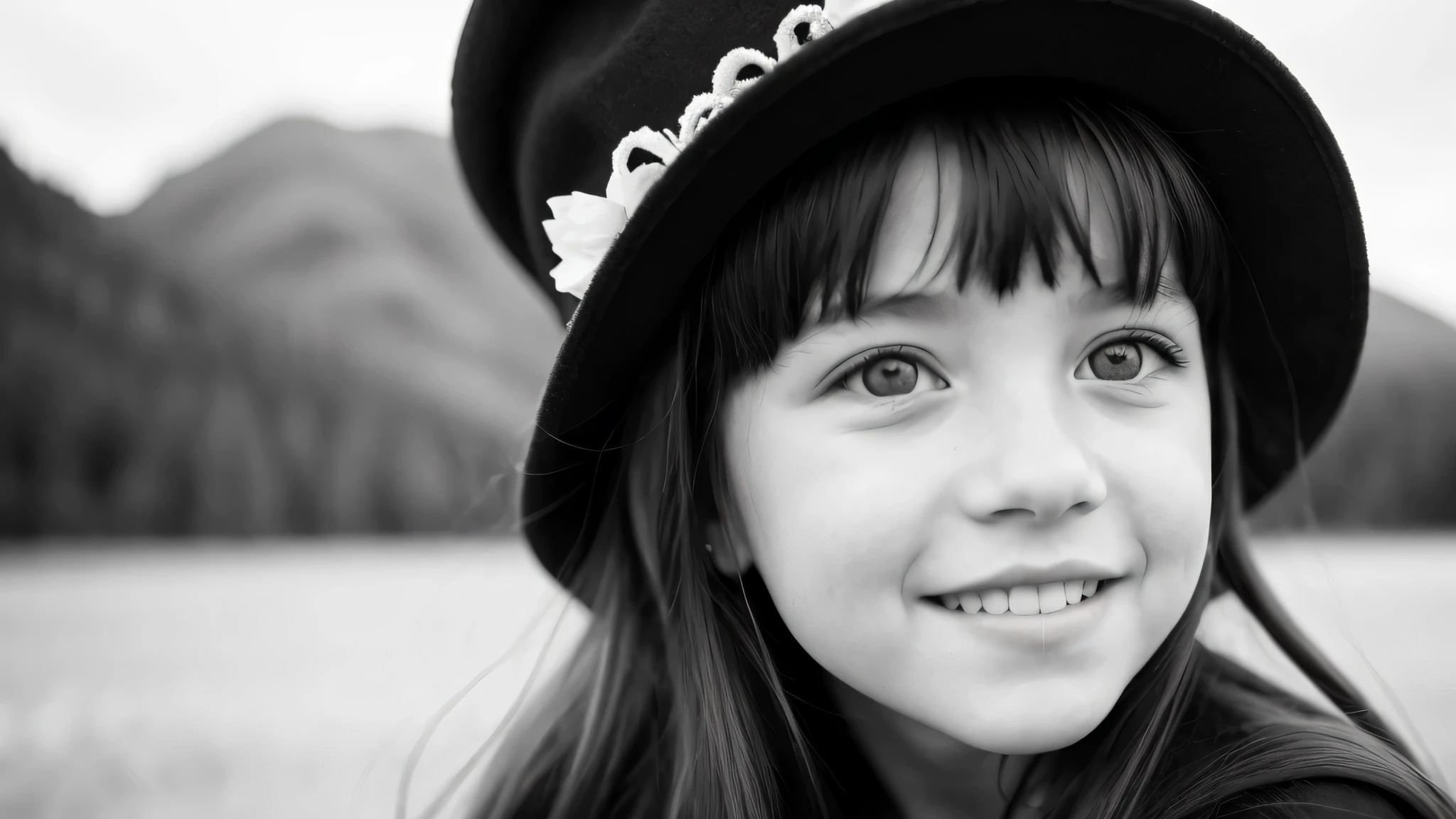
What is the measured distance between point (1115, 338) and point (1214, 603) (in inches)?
19.0

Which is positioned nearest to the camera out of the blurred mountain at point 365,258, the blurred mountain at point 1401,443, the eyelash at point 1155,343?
the eyelash at point 1155,343

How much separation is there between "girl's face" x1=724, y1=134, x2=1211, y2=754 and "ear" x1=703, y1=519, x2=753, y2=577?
0.55ft

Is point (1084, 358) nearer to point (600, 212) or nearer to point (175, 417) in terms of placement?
point (600, 212)

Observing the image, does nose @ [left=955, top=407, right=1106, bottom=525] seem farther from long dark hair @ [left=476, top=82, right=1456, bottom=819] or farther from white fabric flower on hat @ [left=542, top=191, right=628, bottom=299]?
white fabric flower on hat @ [left=542, top=191, right=628, bottom=299]

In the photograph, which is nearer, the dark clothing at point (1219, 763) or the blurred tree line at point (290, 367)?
the dark clothing at point (1219, 763)

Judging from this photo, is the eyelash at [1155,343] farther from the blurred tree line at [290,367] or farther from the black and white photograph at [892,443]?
the blurred tree line at [290,367]

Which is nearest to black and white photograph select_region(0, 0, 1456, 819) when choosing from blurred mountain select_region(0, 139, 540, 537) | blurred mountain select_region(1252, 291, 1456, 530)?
blurred mountain select_region(1252, 291, 1456, 530)

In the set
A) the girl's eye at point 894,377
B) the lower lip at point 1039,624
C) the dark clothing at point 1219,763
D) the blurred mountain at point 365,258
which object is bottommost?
the dark clothing at point 1219,763

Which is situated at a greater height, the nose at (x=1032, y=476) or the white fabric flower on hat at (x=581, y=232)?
the white fabric flower on hat at (x=581, y=232)

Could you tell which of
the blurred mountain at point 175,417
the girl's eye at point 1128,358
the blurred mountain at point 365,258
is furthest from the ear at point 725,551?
the blurred mountain at point 365,258

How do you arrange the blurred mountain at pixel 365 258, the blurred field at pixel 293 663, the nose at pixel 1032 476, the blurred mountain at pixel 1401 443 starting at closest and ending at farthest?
the nose at pixel 1032 476 < the blurred field at pixel 293 663 < the blurred mountain at pixel 1401 443 < the blurred mountain at pixel 365 258

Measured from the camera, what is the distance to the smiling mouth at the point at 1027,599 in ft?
2.59

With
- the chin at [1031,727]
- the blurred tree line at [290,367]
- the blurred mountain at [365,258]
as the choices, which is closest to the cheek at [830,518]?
the chin at [1031,727]

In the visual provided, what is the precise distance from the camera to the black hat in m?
0.76
